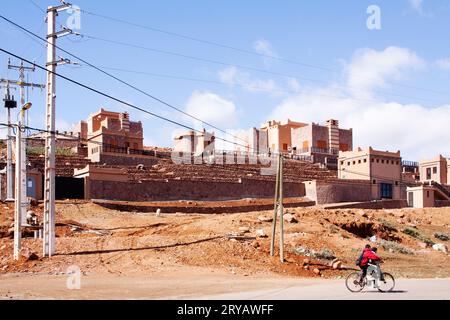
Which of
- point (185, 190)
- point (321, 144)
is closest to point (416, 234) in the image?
point (185, 190)

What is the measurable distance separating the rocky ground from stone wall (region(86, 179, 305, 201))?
22.5 feet

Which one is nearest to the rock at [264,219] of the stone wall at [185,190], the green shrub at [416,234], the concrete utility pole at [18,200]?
the green shrub at [416,234]

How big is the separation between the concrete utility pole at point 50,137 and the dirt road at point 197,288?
2.40m

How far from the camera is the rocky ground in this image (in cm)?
2231

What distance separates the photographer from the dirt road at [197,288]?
15.5m

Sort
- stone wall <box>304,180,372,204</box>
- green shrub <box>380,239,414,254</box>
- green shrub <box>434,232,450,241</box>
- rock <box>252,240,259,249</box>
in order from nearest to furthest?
1. rock <box>252,240,259,249</box>
2. green shrub <box>380,239,414,254</box>
3. green shrub <box>434,232,450,241</box>
4. stone wall <box>304,180,372,204</box>

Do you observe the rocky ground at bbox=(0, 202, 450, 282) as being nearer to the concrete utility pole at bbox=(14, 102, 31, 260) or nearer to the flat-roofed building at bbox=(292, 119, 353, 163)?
the concrete utility pole at bbox=(14, 102, 31, 260)

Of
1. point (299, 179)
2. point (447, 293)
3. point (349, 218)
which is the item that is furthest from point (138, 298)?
point (299, 179)

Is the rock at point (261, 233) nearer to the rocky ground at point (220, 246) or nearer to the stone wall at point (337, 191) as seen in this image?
the rocky ground at point (220, 246)

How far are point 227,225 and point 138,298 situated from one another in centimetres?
1260

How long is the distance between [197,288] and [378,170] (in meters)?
43.5

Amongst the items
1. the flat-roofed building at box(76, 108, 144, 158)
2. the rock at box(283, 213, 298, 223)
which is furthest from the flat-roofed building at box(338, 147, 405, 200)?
the rock at box(283, 213, 298, 223)

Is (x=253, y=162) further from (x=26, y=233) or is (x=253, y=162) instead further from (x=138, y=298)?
(x=138, y=298)
